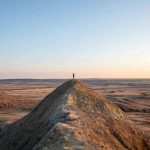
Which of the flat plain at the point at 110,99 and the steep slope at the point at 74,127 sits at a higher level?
the steep slope at the point at 74,127

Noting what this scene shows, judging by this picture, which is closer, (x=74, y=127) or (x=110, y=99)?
(x=74, y=127)

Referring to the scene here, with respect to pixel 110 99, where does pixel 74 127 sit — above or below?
above

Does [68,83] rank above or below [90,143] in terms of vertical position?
above

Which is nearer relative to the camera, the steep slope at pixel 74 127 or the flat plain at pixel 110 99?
the steep slope at pixel 74 127

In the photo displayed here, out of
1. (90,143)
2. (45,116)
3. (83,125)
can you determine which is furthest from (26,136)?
(90,143)

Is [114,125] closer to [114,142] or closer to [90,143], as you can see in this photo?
[114,142]

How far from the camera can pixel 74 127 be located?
27.3ft

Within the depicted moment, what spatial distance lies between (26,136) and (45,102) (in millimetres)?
2063

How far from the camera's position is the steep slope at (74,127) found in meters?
7.80

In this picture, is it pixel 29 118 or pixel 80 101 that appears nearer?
pixel 80 101

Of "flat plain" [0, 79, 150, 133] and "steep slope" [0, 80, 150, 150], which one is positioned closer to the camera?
"steep slope" [0, 80, 150, 150]

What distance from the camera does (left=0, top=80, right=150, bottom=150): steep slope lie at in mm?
7805

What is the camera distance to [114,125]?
948 centimetres

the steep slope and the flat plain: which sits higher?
the steep slope
